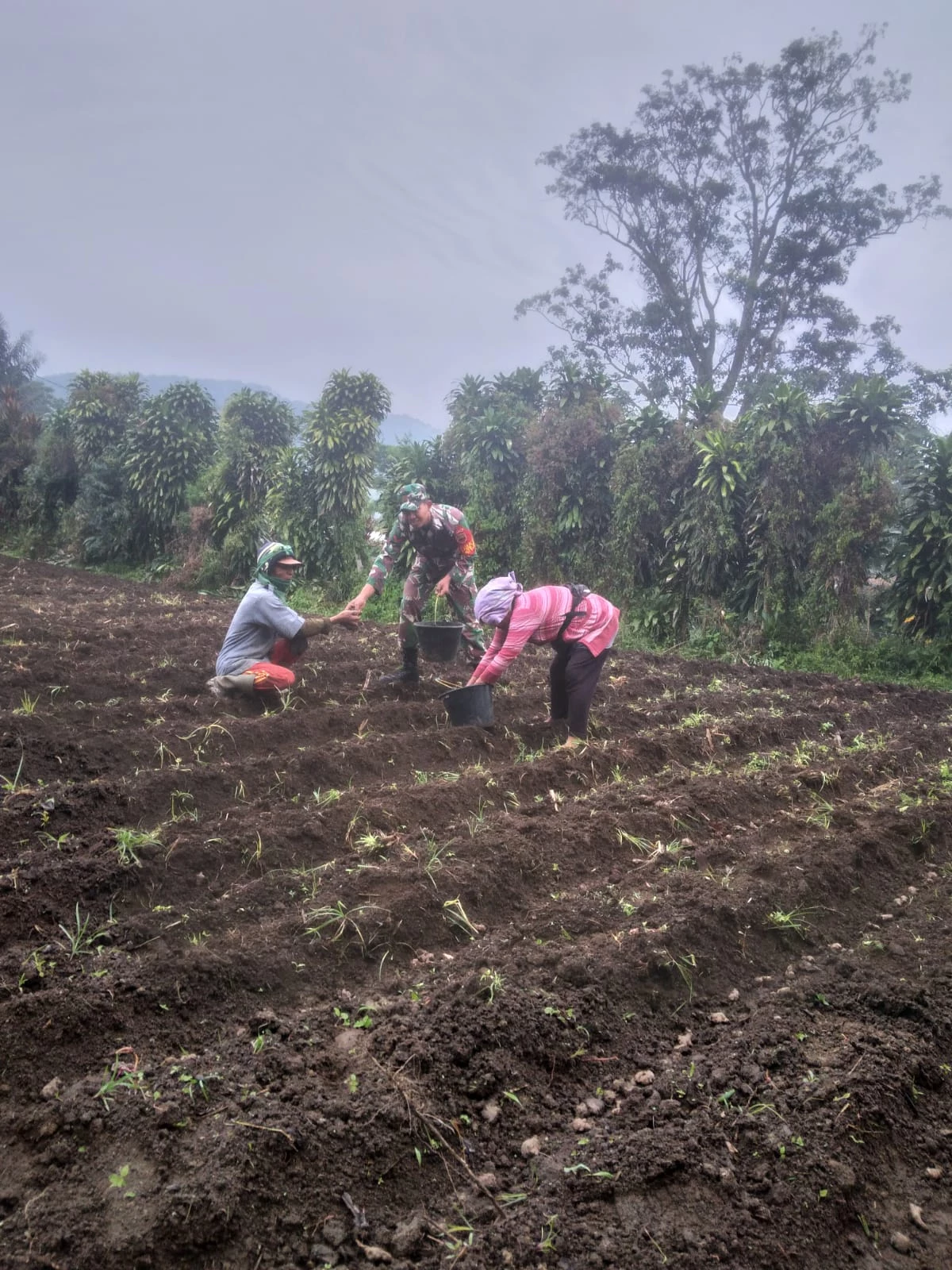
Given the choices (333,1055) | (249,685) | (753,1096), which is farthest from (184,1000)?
(249,685)

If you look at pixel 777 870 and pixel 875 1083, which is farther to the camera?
pixel 777 870

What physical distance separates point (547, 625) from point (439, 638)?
1818 millimetres

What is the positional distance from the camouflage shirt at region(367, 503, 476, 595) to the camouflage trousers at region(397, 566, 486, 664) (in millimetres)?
65

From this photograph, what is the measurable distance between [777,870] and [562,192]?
22615 millimetres

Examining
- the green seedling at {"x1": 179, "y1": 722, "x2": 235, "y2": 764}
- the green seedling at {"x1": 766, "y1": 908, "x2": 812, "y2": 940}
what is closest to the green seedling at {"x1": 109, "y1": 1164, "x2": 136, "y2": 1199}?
the green seedling at {"x1": 766, "y1": 908, "x2": 812, "y2": 940}

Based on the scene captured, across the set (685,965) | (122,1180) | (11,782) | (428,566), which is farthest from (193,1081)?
(428,566)

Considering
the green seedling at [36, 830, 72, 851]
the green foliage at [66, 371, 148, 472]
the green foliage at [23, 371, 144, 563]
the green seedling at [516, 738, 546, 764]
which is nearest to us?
the green seedling at [36, 830, 72, 851]

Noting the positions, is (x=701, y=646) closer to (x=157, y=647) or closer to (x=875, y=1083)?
(x=157, y=647)

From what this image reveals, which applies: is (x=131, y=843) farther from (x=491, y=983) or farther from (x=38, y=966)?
(x=491, y=983)

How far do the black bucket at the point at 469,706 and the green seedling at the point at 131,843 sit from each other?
2.36 m

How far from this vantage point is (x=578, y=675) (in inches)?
227

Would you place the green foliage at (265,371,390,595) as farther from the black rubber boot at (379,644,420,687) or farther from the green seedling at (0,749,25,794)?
the green seedling at (0,749,25,794)

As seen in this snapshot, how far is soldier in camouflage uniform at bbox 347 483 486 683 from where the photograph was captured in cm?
720

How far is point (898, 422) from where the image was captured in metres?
10.3
